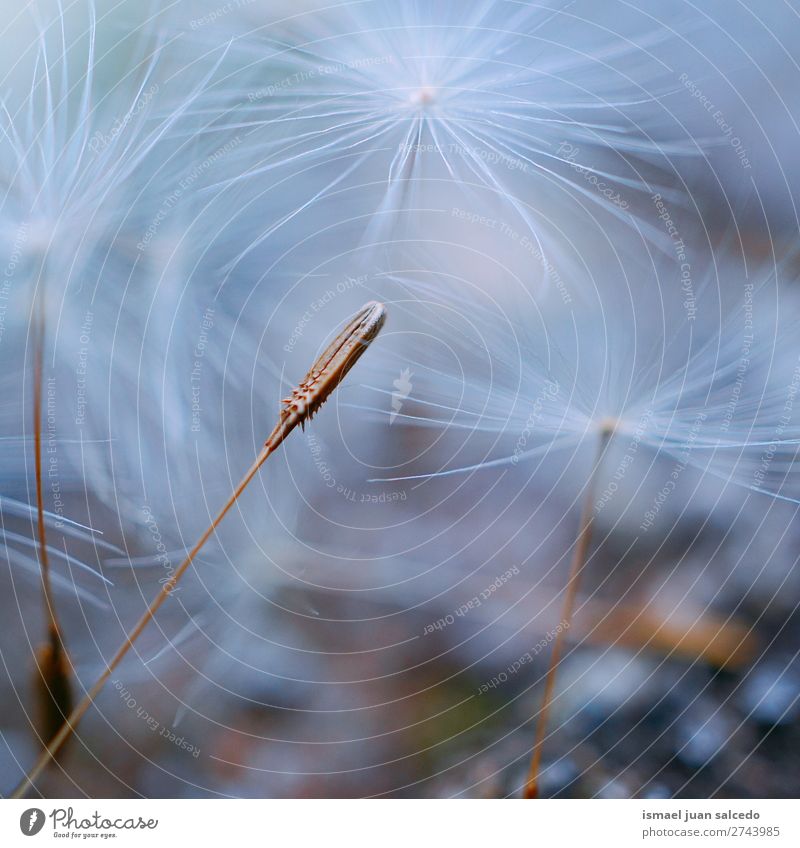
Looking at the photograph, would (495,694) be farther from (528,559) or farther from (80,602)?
(80,602)

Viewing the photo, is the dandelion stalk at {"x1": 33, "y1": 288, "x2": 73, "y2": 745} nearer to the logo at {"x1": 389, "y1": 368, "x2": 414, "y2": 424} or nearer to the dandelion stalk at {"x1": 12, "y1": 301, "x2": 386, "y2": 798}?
the dandelion stalk at {"x1": 12, "y1": 301, "x2": 386, "y2": 798}

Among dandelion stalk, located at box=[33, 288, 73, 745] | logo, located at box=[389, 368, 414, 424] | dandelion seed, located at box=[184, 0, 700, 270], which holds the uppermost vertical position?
dandelion seed, located at box=[184, 0, 700, 270]

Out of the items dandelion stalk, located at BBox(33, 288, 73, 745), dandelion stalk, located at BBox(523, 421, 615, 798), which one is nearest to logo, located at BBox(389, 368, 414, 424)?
dandelion stalk, located at BBox(523, 421, 615, 798)

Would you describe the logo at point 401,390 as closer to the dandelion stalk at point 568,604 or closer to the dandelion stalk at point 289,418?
the dandelion stalk at point 289,418

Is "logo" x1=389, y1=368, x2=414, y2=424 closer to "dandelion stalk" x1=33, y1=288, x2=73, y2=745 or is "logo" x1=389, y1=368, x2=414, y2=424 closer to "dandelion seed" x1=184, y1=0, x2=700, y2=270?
"dandelion seed" x1=184, y1=0, x2=700, y2=270

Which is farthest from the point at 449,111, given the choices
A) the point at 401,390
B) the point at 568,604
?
the point at 568,604

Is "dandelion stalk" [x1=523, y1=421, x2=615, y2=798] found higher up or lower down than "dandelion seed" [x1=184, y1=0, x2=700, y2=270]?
lower down
